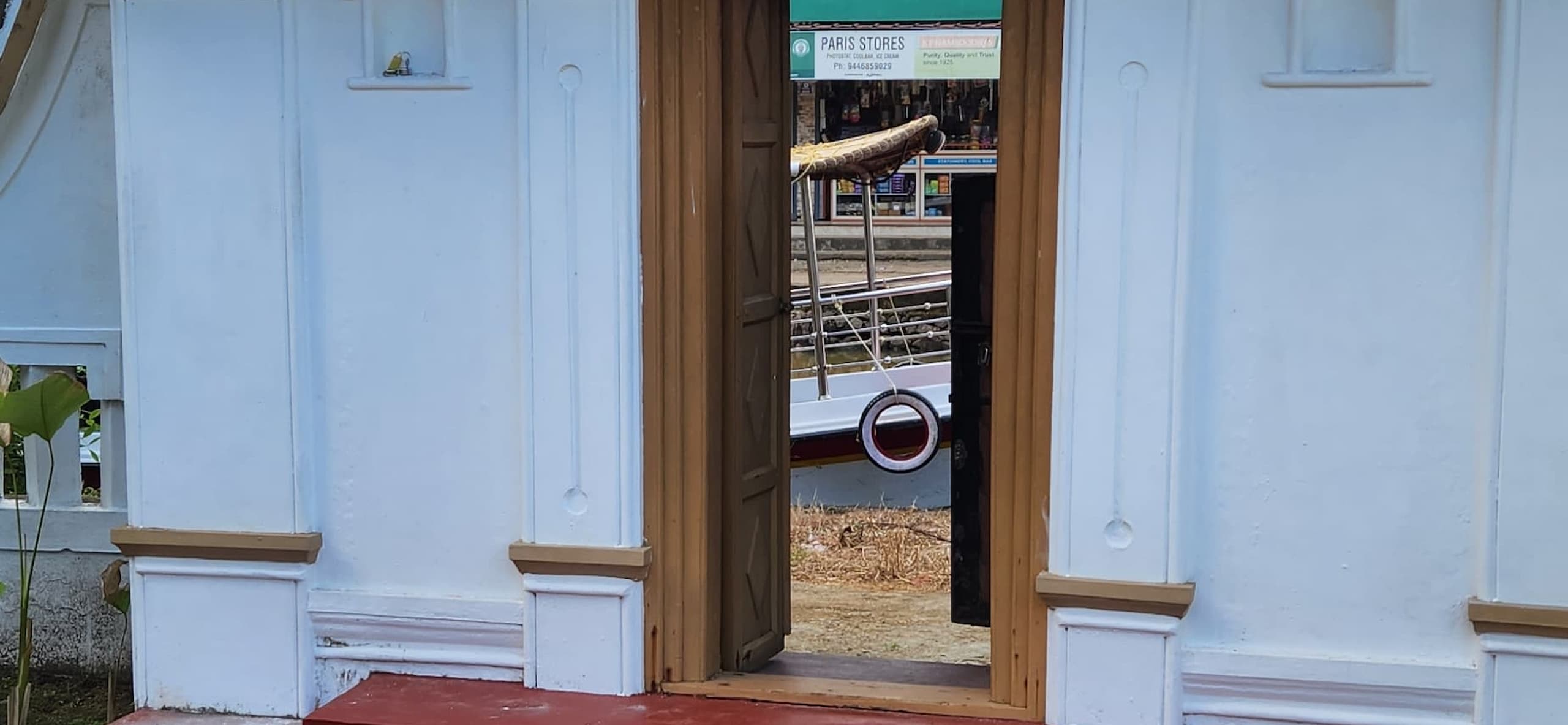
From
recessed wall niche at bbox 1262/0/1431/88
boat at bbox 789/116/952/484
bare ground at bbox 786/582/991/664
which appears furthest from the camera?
boat at bbox 789/116/952/484

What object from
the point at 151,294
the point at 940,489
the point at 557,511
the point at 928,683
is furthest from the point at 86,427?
the point at 940,489

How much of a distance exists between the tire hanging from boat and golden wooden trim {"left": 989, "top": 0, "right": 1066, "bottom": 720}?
5.69m

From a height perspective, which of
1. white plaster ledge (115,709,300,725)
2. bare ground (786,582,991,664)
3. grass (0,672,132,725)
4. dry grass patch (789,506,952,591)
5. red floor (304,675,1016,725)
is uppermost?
red floor (304,675,1016,725)

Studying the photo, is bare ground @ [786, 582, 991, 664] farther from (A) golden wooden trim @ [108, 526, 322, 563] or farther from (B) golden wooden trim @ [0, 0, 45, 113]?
(B) golden wooden trim @ [0, 0, 45, 113]

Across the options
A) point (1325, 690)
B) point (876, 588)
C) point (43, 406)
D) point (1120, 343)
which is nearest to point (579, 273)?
point (1120, 343)

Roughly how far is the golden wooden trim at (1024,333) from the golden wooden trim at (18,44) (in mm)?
3066

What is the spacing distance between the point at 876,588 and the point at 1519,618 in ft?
13.5

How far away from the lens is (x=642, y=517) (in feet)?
14.2

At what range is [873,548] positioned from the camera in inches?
339

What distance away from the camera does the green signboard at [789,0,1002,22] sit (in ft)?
20.7

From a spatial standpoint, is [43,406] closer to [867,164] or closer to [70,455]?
[70,455]

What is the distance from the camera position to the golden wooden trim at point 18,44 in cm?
480

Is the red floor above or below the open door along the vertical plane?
below

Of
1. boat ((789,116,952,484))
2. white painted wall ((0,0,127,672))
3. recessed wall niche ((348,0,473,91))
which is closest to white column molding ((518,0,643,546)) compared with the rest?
recessed wall niche ((348,0,473,91))
